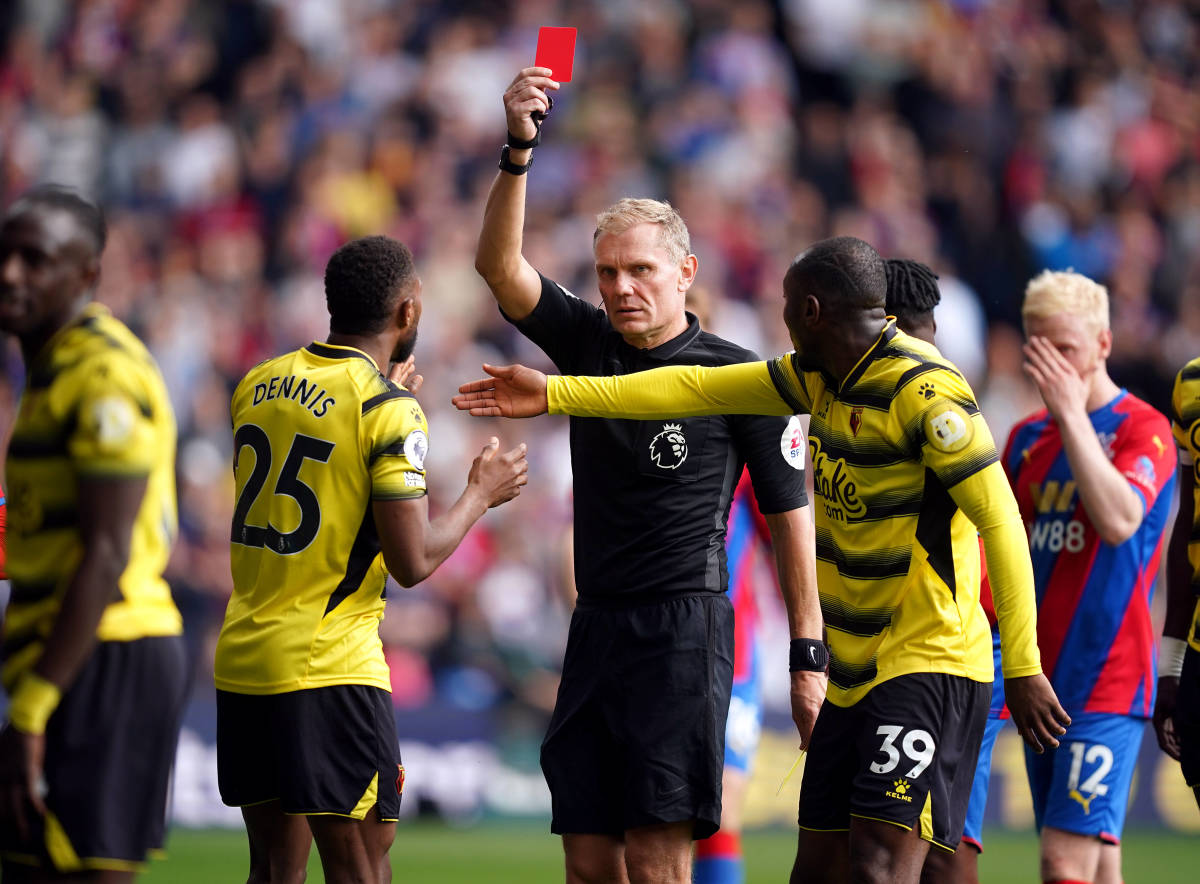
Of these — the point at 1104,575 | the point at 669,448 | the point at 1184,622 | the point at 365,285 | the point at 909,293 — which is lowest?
the point at 1184,622

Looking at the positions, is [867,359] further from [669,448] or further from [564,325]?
[564,325]

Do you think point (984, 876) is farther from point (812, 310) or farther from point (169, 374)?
point (169, 374)

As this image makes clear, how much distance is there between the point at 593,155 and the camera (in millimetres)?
15727

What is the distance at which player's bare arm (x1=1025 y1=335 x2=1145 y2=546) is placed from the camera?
585cm

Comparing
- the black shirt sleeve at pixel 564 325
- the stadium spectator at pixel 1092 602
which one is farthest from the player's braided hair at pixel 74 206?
the stadium spectator at pixel 1092 602

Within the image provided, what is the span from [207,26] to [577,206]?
4.83 m

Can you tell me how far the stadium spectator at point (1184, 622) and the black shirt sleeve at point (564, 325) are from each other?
2.12 m

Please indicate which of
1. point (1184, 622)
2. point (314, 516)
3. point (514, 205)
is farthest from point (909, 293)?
point (314, 516)

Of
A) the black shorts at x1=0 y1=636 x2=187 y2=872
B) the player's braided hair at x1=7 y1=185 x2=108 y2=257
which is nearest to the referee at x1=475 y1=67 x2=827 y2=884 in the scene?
the black shorts at x1=0 y1=636 x2=187 y2=872

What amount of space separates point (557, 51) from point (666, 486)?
5.37 ft

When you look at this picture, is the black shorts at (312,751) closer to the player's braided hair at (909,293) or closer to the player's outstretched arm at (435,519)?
the player's outstretched arm at (435,519)

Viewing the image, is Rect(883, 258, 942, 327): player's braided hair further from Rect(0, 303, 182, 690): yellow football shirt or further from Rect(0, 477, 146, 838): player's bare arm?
Rect(0, 477, 146, 838): player's bare arm

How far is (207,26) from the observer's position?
1669 cm

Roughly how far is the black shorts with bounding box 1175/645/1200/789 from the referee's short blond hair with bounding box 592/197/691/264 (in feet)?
7.45
